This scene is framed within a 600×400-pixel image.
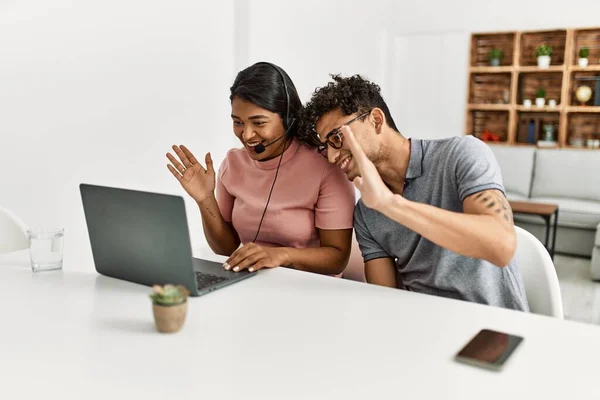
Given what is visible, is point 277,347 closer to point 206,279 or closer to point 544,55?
point 206,279

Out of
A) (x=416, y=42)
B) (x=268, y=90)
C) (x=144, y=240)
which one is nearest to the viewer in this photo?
(x=144, y=240)

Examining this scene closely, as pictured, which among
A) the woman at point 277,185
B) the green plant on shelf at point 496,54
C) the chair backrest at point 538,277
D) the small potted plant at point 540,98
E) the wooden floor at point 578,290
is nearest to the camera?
the chair backrest at point 538,277

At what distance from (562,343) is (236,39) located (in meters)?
3.21

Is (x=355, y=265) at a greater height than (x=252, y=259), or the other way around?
(x=252, y=259)

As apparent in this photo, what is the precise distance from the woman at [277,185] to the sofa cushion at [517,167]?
161 inches

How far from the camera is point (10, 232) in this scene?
5.95 feet

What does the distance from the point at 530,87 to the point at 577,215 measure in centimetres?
173

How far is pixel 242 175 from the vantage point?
6.28ft

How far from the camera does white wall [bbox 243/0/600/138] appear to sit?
15.9 ft

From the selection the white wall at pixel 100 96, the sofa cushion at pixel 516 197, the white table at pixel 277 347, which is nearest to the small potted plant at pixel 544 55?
the sofa cushion at pixel 516 197

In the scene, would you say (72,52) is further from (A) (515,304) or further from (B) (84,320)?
(A) (515,304)

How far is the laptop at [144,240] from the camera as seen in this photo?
3.80ft

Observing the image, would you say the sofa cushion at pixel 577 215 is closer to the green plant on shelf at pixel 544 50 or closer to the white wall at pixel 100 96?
the green plant on shelf at pixel 544 50

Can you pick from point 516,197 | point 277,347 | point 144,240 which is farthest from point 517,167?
point 277,347
